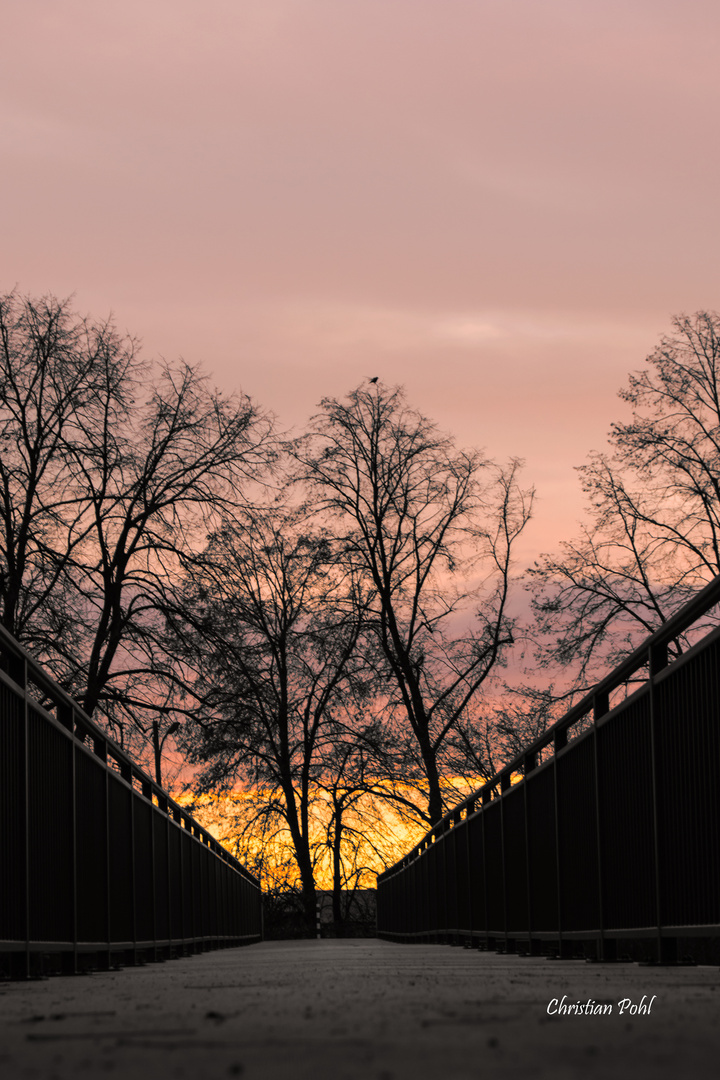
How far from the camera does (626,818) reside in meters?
6.84

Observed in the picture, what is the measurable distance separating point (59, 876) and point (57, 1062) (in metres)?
4.83

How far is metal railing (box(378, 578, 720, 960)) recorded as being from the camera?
5.57 metres

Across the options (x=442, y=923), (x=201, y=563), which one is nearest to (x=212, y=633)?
(x=201, y=563)

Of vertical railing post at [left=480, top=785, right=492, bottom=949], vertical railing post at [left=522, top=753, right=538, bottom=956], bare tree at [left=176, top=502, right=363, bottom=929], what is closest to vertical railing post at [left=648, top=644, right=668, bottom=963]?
vertical railing post at [left=522, top=753, right=538, bottom=956]

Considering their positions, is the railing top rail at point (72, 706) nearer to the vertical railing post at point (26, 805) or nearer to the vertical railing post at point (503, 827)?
the vertical railing post at point (26, 805)

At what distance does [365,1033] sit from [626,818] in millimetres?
4386

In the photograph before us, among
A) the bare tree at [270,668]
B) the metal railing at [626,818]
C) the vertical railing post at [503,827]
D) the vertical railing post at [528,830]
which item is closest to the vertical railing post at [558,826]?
the metal railing at [626,818]

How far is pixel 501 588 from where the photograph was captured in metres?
32.8

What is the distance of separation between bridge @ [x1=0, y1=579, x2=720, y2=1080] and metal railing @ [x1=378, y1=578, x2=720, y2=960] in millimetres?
16

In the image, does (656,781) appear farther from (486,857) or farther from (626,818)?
(486,857)

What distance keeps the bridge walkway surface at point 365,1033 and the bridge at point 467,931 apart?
1cm

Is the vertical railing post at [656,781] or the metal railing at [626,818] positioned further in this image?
the vertical railing post at [656,781]

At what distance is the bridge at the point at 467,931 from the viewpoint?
2.44 meters

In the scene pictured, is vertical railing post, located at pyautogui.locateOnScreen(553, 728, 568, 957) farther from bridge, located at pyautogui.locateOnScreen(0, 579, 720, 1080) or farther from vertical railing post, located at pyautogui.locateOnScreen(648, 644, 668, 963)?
vertical railing post, located at pyautogui.locateOnScreen(648, 644, 668, 963)
